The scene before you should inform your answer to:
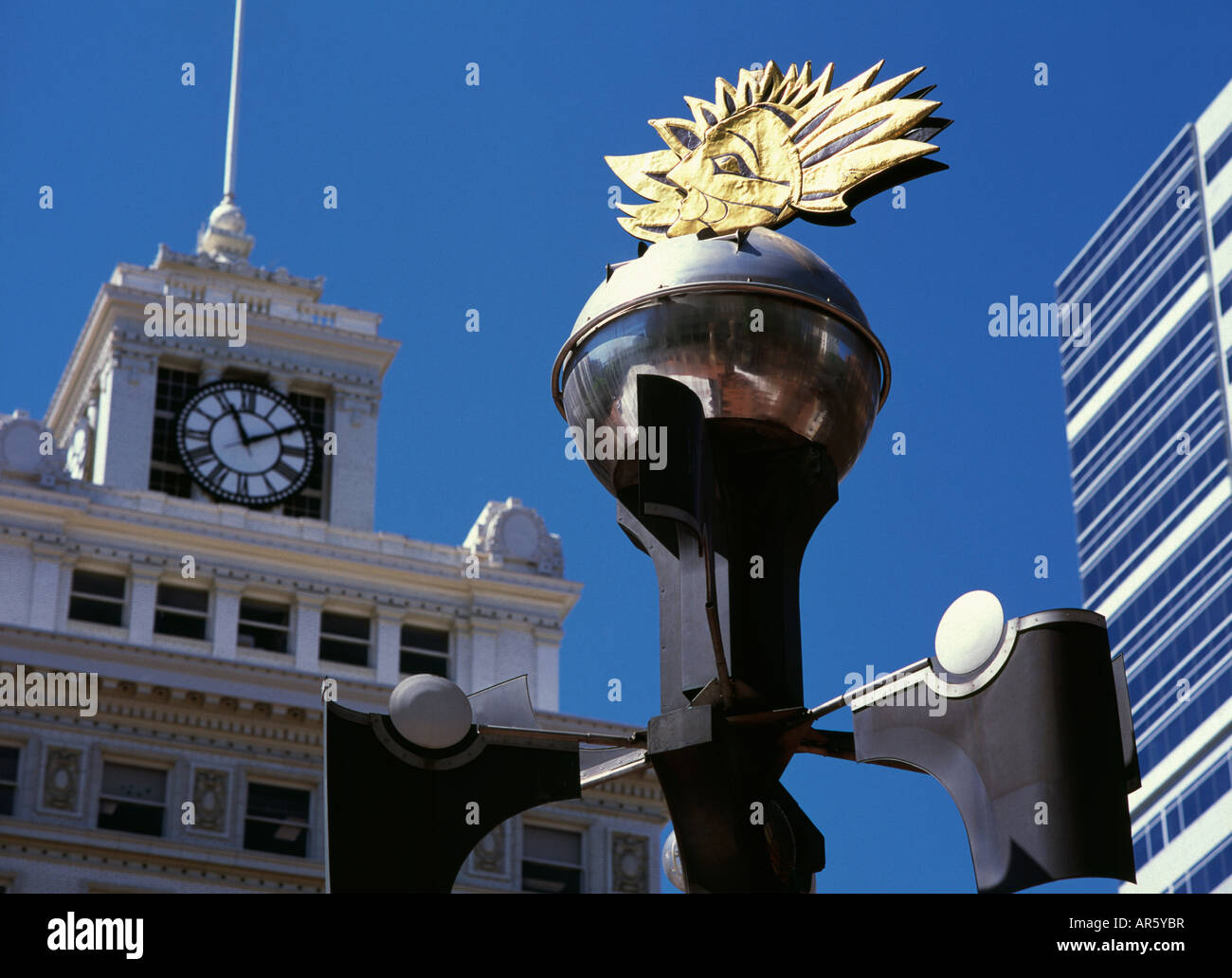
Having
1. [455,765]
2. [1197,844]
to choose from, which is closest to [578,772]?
[455,765]

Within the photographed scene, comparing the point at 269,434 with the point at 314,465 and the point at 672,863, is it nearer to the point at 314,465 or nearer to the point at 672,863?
the point at 314,465

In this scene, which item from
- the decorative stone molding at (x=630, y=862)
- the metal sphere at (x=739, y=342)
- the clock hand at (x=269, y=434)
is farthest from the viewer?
the clock hand at (x=269, y=434)

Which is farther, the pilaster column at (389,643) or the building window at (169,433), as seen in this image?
the building window at (169,433)

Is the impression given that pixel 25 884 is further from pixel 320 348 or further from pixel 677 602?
pixel 677 602

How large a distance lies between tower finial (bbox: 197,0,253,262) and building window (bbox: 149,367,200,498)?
14.3ft

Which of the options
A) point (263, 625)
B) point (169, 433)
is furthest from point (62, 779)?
point (169, 433)

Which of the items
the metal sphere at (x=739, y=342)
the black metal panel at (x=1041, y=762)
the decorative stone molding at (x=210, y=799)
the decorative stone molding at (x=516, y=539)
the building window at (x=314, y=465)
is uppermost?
the building window at (x=314, y=465)

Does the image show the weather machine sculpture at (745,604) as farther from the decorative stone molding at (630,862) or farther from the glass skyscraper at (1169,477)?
the glass skyscraper at (1169,477)

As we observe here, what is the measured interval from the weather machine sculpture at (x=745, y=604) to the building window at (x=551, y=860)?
4839 cm

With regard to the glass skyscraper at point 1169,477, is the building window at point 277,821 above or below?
below

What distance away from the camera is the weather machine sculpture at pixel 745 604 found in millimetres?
8273

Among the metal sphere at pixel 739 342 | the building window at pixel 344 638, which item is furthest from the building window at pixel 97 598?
the metal sphere at pixel 739 342

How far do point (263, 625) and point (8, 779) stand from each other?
840cm

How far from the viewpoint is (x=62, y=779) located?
5450cm
